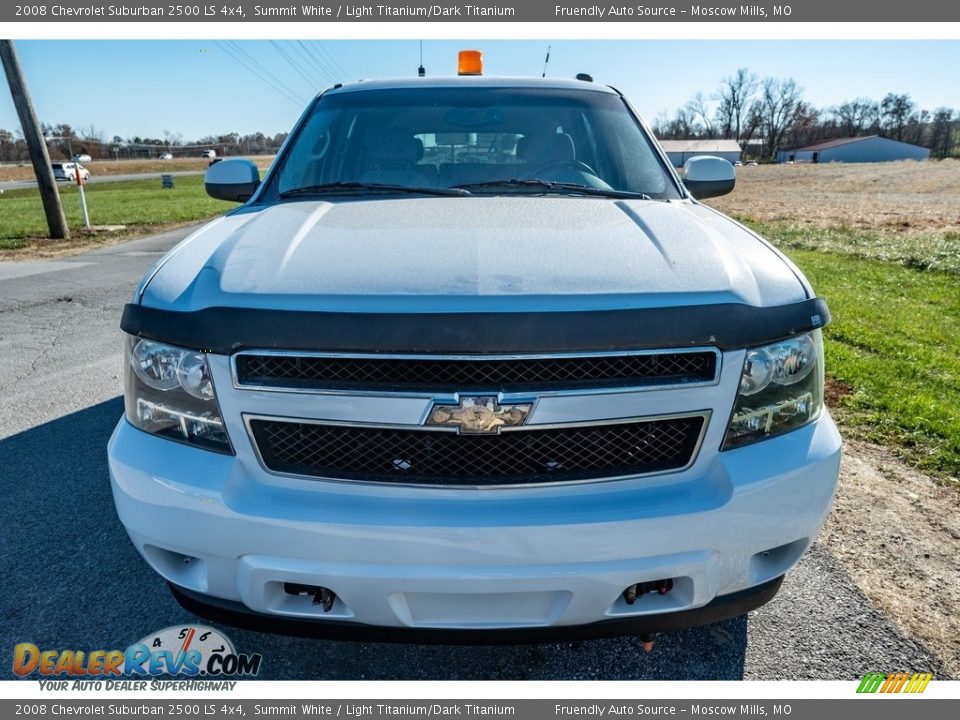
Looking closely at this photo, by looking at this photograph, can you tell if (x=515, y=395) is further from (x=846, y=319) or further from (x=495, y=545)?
(x=846, y=319)

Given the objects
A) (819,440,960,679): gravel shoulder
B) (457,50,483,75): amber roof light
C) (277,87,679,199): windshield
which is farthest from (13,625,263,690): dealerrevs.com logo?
(457,50,483,75): amber roof light

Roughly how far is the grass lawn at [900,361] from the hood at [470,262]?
229 cm

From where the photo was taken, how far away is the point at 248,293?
5.58 ft

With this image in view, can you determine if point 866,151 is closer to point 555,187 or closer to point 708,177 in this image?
point 708,177

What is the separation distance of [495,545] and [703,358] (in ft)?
2.35

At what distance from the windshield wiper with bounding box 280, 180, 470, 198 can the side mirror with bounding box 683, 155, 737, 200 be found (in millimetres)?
1365

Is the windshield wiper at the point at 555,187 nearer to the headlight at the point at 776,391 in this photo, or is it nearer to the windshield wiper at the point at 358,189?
the windshield wiper at the point at 358,189

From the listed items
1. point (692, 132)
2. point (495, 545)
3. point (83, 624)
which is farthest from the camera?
point (692, 132)

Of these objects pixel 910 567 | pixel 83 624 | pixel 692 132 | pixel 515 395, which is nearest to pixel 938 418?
pixel 910 567

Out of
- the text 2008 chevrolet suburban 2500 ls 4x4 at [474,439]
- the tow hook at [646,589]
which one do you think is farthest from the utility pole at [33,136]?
the tow hook at [646,589]

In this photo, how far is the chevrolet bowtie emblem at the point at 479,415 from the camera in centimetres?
161

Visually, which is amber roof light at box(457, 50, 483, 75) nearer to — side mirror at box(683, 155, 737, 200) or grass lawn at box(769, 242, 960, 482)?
side mirror at box(683, 155, 737, 200)

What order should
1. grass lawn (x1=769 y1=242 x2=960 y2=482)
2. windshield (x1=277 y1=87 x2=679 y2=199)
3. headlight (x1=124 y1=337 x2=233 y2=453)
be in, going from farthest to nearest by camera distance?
1. grass lawn (x1=769 y1=242 x2=960 y2=482)
2. windshield (x1=277 y1=87 x2=679 y2=199)
3. headlight (x1=124 y1=337 x2=233 y2=453)

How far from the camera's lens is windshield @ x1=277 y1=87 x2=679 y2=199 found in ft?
9.49
